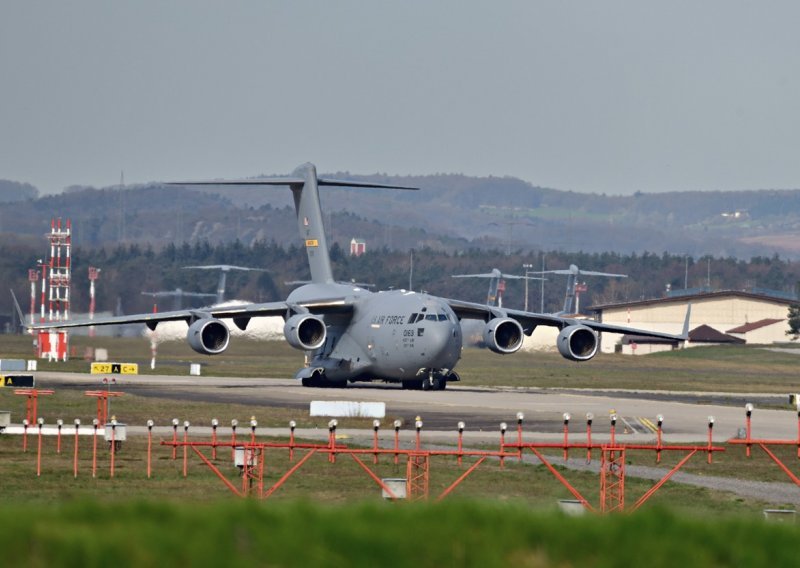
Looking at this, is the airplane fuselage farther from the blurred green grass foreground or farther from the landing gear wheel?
the blurred green grass foreground

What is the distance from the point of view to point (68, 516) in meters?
7.14

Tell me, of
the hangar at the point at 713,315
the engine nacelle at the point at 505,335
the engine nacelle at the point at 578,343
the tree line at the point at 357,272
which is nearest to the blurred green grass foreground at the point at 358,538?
the engine nacelle at the point at 505,335

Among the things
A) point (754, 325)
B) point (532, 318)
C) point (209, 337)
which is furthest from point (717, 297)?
point (209, 337)

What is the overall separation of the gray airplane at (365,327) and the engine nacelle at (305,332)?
0.03m

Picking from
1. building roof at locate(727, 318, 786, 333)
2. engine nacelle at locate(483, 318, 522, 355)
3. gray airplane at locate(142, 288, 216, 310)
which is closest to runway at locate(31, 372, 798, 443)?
engine nacelle at locate(483, 318, 522, 355)

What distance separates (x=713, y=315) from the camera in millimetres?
116875

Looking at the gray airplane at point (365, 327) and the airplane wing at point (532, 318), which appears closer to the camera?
the gray airplane at point (365, 327)

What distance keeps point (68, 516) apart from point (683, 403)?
3824 cm

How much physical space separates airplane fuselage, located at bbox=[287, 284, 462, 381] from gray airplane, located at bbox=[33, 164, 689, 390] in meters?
0.03

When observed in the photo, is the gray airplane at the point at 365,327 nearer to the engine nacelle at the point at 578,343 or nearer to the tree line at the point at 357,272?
the engine nacelle at the point at 578,343

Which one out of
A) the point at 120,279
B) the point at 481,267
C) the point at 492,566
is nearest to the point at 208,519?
the point at 492,566

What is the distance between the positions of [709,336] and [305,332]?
67832mm

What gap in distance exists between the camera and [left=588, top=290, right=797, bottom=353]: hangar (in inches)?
4272

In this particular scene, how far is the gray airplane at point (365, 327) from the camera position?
45938mm
